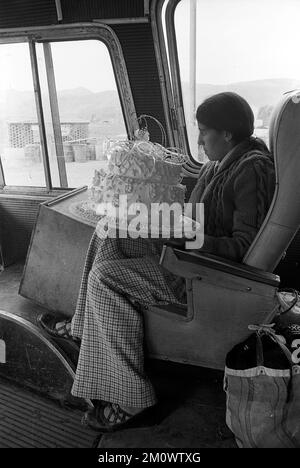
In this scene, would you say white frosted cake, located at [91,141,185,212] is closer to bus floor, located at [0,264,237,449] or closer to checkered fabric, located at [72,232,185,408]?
checkered fabric, located at [72,232,185,408]

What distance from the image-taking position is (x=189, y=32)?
2.49 metres

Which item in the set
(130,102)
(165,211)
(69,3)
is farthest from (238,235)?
(69,3)

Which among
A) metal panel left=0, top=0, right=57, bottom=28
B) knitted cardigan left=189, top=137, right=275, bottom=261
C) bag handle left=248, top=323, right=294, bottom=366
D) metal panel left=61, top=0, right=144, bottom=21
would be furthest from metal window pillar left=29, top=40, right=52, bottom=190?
bag handle left=248, top=323, right=294, bottom=366

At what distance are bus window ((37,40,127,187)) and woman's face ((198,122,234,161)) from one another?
0.98 meters

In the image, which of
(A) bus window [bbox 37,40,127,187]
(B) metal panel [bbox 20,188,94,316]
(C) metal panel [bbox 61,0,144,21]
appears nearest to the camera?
(B) metal panel [bbox 20,188,94,316]

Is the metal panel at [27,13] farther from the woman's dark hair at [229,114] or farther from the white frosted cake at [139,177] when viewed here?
the woman's dark hair at [229,114]

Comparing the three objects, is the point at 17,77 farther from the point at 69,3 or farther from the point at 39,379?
the point at 39,379

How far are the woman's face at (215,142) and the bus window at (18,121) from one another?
1.82 m

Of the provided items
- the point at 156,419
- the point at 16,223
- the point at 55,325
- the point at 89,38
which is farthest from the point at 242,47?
the point at 16,223

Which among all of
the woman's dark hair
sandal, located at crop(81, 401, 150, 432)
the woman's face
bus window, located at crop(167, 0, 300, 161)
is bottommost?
sandal, located at crop(81, 401, 150, 432)

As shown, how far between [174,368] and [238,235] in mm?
880

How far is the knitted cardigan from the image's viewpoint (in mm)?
1602

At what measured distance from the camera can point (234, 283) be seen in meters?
1.49

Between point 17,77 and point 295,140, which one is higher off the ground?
point 17,77
